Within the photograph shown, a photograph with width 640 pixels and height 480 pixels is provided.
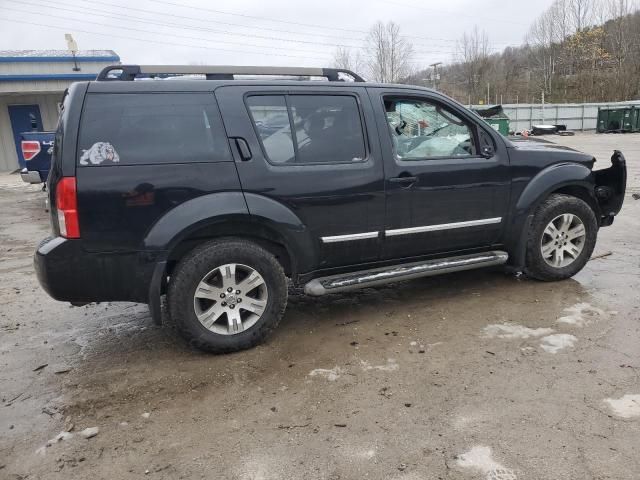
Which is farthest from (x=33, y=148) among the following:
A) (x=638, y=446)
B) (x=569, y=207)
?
(x=638, y=446)

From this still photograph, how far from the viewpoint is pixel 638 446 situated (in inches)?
98.9

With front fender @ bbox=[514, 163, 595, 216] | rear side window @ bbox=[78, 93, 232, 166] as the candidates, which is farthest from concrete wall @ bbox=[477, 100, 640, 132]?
rear side window @ bbox=[78, 93, 232, 166]

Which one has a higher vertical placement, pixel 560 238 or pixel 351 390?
pixel 560 238

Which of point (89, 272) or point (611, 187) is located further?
point (611, 187)

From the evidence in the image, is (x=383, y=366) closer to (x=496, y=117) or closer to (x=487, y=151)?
(x=487, y=151)

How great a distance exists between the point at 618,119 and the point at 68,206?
3611 centimetres

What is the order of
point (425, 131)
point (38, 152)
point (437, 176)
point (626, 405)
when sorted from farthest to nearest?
point (38, 152) < point (425, 131) < point (437, 176) < point (626, 405)

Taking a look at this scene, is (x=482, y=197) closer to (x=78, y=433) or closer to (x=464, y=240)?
(x=464, y=240)

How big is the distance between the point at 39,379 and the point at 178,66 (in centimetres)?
241

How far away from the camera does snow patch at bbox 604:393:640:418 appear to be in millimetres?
2789

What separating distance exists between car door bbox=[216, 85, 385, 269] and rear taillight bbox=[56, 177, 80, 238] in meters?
1.08

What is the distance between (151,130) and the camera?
3.42m

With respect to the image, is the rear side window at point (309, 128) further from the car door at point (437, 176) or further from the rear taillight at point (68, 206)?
the rear taillight at point (68, 206)

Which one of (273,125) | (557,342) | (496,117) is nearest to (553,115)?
(496,117)
